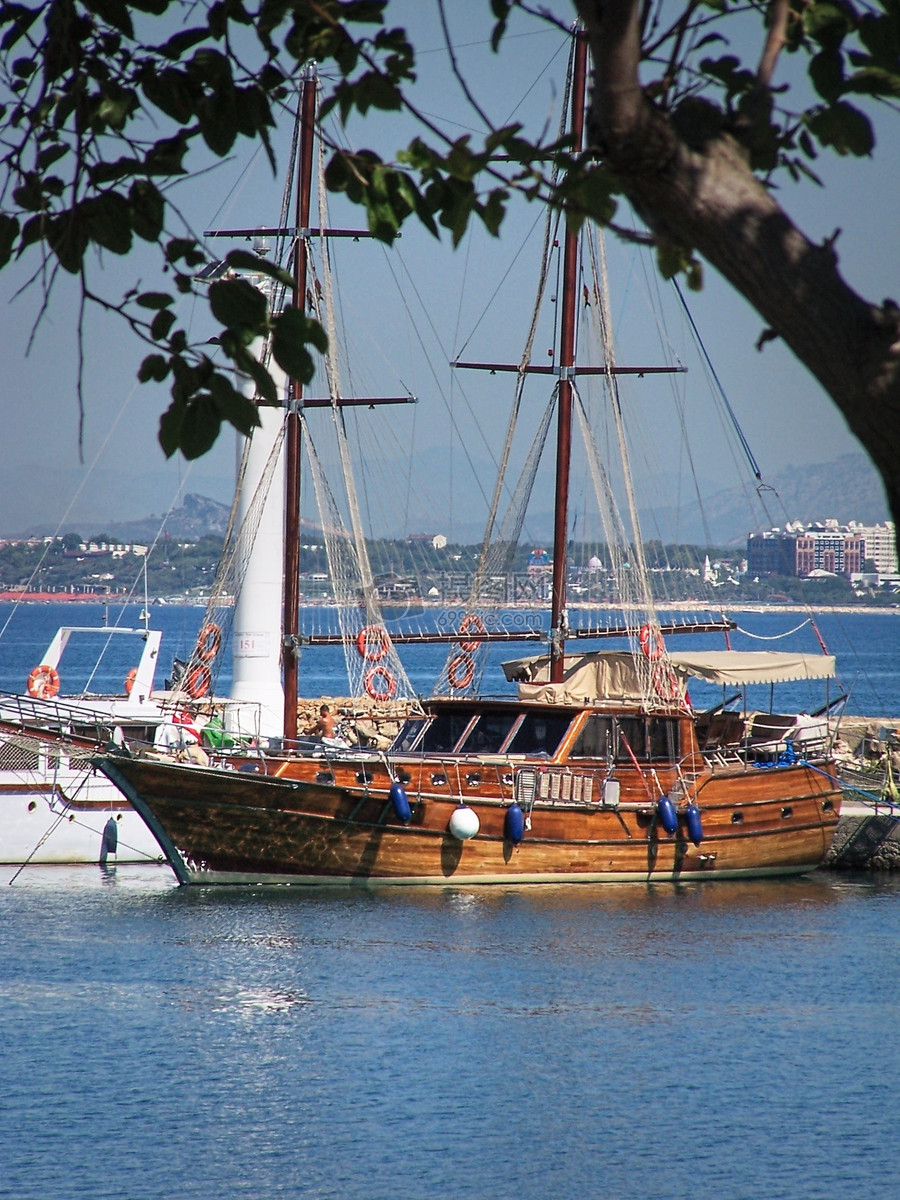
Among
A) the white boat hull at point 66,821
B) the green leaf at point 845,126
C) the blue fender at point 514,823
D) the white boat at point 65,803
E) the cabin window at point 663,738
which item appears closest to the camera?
the green leaf at point 845,126

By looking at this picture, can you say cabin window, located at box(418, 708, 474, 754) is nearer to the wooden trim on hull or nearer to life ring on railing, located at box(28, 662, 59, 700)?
the wooden trim on hull

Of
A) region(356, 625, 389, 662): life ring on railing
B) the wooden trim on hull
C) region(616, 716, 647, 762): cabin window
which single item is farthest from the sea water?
region(356, 625, 389, 662): life ring on railing

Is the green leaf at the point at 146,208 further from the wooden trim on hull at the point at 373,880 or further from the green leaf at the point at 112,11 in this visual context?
the wooden trim on hull at the point at 373,880

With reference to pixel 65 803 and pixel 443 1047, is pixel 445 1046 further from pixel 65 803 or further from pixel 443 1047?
pixel 65 803

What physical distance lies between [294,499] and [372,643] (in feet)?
11.0

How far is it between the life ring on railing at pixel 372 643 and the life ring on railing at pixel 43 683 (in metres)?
6.01

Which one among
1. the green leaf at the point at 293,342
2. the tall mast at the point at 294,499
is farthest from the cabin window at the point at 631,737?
the green leaf at the point at 293,342

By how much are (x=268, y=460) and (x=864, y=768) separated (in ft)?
51.9

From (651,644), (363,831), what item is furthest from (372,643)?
(363,831)

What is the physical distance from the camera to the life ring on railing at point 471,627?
30.7 metres

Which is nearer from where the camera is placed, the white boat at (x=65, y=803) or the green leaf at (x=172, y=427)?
the green leaf at (x=172, y=427)

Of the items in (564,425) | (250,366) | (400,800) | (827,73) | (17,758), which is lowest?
(400,800)

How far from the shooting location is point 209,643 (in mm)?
29469

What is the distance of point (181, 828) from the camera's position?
2403cm
